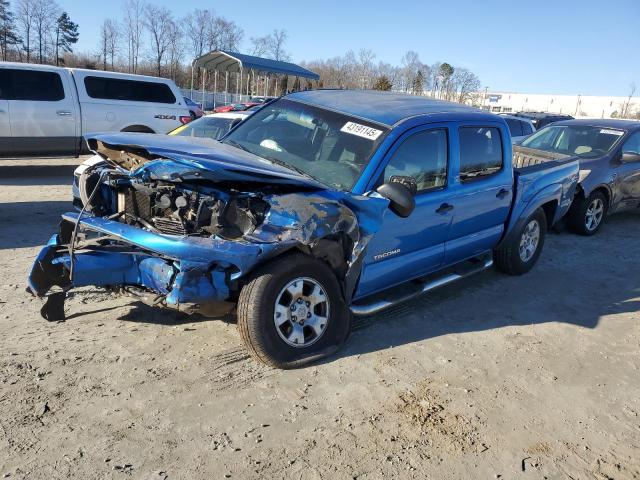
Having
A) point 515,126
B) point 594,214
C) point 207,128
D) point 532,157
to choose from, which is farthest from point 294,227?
point 515,126

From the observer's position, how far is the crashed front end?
10.8ft

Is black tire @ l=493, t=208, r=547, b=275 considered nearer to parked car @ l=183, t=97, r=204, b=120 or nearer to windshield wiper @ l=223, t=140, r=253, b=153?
windshield wiper @ l=223, t=140, r=253, b=153

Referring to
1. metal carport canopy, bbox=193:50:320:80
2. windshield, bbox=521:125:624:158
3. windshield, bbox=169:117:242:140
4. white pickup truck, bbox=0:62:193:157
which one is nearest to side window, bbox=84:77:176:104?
white pickup truck, bbox=0:62:193:157

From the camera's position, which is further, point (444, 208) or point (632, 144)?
point (632, 144)

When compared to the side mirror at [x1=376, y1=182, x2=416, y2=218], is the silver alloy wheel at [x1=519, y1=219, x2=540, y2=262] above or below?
below

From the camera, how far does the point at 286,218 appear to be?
11.2 feet

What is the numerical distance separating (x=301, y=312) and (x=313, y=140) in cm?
158

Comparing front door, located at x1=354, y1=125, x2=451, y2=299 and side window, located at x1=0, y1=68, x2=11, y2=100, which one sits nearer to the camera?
front door, located at x1=354, y1=125, x2=451, y2=299

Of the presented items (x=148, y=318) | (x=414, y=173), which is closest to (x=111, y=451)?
(x=148, y=318)

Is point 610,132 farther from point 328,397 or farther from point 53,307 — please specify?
point 53,307

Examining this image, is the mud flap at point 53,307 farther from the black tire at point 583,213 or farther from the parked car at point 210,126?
the black tire at point 583,213

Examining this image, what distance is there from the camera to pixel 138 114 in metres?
11.4

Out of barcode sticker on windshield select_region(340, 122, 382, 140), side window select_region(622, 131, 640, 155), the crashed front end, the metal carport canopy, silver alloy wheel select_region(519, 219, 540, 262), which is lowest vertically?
silver alloy wheel select_region(519, 219, 540, 262)

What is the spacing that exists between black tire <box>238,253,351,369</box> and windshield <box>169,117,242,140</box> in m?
5.40
